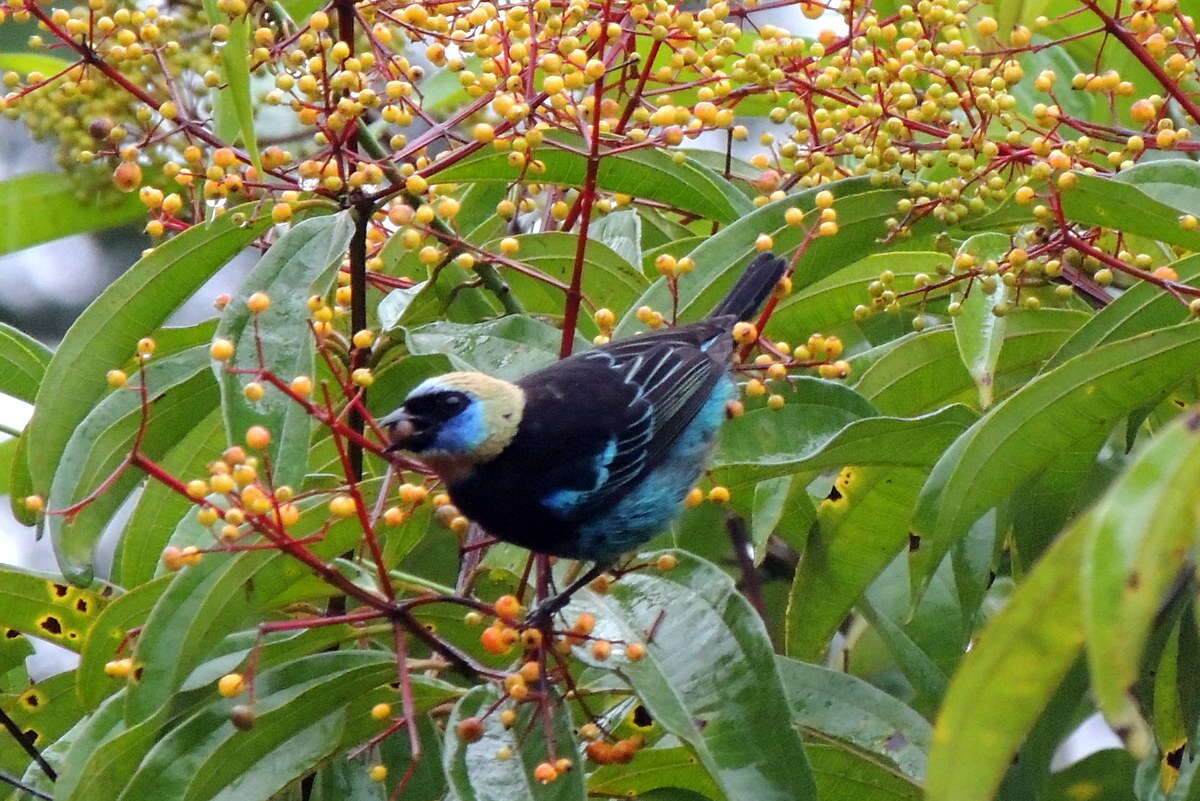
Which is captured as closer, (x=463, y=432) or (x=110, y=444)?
(x=110, y=444)

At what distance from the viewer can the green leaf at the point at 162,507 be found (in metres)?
2.19

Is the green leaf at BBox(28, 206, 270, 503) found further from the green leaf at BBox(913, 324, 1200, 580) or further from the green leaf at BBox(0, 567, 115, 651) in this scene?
the green leaf at BBox(913, 324, 1200, 580)

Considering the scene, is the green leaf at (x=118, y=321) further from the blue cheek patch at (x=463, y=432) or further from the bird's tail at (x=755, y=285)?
the bird's tail at (x=755, y=285)

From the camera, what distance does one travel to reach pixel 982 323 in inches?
77.7

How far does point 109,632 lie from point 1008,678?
1.32 m

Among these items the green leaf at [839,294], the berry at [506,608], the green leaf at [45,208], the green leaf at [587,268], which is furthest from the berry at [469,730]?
the green leaf at [45,208]

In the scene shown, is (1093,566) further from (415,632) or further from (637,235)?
(637,235)

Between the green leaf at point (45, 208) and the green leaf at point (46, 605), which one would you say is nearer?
the green leaf at point (46, 605)

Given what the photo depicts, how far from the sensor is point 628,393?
260 centimetres

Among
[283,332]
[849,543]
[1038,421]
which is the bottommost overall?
[849,543]

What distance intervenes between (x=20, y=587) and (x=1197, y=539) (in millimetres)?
1762

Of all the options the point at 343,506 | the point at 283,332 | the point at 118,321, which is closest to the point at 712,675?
the point at 343,506

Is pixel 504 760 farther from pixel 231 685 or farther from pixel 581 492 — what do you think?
pixel 581 492

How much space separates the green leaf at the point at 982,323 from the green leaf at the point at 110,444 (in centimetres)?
108
